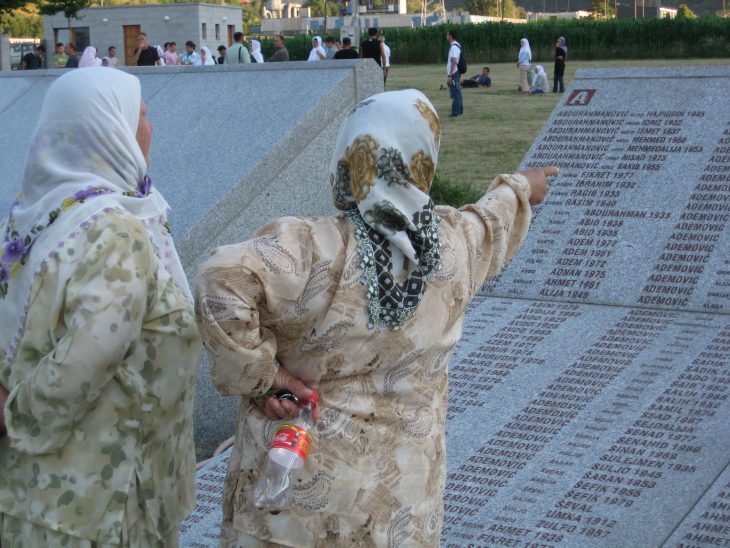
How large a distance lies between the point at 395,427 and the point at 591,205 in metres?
3.47

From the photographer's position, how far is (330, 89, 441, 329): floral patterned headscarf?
218 cm

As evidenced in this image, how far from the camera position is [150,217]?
7.76 ft

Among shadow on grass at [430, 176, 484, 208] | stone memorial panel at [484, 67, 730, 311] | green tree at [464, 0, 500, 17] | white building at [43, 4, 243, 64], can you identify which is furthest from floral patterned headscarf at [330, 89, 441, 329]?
green tree at [464, 0, 500, 17]

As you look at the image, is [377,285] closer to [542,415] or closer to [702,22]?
[542,415]

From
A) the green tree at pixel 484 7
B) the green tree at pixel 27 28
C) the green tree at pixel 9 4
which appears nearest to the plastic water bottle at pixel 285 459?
the green tree at pixel 9 4

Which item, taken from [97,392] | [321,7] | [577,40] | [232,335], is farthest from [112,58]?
[321,7]

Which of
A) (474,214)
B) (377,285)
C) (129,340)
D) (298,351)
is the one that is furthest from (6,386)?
(474,214)

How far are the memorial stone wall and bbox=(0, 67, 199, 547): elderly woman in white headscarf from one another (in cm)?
145

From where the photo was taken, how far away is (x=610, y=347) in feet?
A: 15.0

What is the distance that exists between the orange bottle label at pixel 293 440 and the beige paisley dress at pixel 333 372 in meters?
0.05

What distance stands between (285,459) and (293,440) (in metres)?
0.05

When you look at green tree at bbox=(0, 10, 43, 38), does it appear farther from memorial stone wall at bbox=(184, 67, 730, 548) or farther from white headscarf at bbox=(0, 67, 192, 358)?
white headscarf at bbox=(0, 67, 192, 358)

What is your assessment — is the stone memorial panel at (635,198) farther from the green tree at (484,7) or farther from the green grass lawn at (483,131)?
the green tree at (484,7)

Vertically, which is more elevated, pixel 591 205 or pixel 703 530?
pixel 591 205
